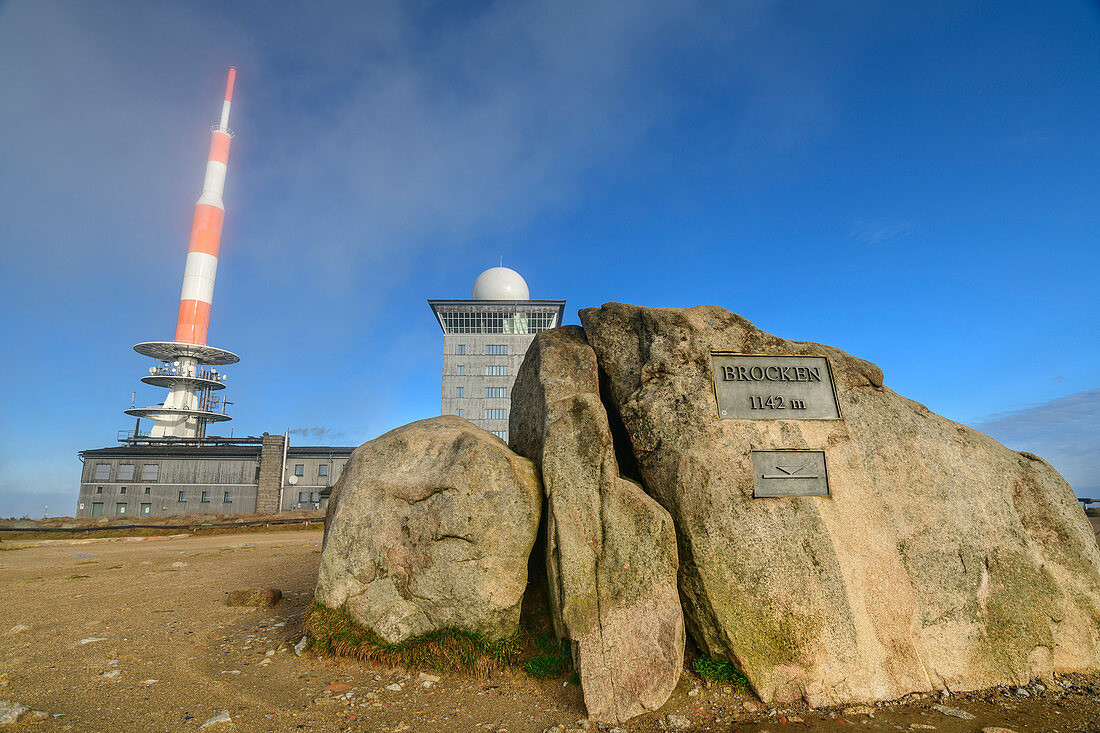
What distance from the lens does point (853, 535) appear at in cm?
742

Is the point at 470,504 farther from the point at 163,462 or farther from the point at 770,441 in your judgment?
the point at 163,462

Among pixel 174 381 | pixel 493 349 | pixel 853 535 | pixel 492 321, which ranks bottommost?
pixel 853 535

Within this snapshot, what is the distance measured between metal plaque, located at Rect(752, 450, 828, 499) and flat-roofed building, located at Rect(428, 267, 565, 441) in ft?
192

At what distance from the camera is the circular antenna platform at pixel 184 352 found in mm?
61281

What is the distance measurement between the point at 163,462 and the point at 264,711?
52.0 metres

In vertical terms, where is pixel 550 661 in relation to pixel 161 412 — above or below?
below

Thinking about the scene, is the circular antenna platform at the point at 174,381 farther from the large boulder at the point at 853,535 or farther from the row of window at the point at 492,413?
the large boulder at the point at 853,535

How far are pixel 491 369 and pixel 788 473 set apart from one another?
198ft

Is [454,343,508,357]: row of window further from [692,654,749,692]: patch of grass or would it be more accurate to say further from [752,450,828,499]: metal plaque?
[692,654,749,692]: patch of grass

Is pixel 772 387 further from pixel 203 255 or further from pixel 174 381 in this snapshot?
pixel 174 381

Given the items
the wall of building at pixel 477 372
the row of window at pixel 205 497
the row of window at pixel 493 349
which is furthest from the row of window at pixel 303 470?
the row of window at pixel 493 349

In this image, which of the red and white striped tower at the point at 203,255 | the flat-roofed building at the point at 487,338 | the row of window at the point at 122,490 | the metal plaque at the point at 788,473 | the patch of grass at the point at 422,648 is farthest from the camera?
the flat-roofed building at the point at 487,338

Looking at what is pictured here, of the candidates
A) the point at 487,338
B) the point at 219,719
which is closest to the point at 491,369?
the point at 487,338

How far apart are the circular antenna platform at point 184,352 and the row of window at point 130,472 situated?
59.7 feet
